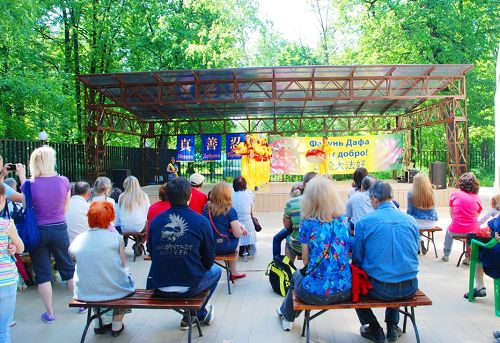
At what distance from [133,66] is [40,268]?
1870 cm

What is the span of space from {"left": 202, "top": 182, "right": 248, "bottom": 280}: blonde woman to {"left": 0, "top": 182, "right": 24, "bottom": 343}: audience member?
2.13 m

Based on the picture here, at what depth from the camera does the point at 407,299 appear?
312 centimetres

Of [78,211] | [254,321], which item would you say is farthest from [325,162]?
[254,321]

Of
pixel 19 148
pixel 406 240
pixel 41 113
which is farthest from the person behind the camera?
pixel 41 113

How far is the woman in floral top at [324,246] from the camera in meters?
2.99

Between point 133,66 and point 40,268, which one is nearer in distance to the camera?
point 40,268

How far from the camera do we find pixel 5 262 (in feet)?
9.11

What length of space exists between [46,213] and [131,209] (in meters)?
2.24

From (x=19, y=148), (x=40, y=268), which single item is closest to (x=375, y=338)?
(x=40, y=268)

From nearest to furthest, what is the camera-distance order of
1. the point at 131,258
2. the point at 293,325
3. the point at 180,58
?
the point at 293,325
the point at 131,258
the point at 180,58

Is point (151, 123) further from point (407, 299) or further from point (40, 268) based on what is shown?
point (407, 299)

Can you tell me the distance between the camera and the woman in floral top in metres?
2.99

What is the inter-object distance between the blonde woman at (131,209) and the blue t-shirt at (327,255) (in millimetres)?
3609

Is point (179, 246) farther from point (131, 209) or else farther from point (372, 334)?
point (131, 209)
